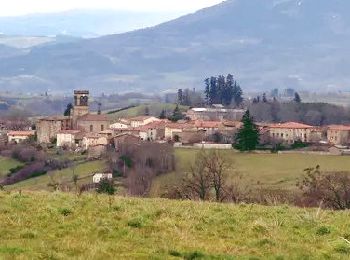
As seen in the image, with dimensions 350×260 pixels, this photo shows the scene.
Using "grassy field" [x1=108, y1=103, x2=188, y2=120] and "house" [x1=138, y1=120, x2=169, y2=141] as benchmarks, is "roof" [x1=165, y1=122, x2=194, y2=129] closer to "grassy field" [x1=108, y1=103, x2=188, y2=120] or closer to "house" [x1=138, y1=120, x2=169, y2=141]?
"house" [x1=138, y1=120, x2=169, y2=141]

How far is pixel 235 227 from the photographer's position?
35.9 feet

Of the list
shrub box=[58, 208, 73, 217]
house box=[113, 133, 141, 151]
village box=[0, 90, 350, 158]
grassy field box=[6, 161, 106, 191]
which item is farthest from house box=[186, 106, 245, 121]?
shrub box=[58, 208, 73, 217]

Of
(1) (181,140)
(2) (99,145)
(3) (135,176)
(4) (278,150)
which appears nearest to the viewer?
(3) (135,176)

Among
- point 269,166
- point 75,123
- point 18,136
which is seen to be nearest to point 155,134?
point 75,123

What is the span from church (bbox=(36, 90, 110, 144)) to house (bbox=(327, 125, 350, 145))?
100ft

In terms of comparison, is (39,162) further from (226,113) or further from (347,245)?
(347,245)

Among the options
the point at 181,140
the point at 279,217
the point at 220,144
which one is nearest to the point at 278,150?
the point at 220,144

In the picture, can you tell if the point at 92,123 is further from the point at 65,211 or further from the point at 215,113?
the point at 65,211

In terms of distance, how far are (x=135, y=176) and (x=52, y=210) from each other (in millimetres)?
48255

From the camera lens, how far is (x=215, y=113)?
416 ft

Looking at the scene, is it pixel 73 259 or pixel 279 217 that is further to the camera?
pixel 279 217

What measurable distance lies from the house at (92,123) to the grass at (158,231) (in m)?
92.5

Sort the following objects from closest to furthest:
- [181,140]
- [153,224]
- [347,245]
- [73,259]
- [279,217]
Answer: [73,259] < [347,245] < [153,224] < [279,217] < [181,140]

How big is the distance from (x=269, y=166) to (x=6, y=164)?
26952mm
